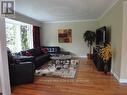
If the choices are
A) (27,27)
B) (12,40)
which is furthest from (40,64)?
(27,27)

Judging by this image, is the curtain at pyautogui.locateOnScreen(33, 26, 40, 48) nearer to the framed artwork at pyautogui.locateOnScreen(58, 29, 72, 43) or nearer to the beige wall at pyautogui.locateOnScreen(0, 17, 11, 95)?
the framed artwork at pyautogui.locateOnScreen(58, 29, 72, 43)

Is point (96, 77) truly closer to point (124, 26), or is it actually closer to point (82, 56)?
point (124, 26)

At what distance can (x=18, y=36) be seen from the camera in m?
6.25

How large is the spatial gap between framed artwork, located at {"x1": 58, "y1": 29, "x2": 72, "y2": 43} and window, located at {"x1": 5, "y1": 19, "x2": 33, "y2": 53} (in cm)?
181

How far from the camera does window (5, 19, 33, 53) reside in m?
5.54

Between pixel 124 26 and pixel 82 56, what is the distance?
4700mm

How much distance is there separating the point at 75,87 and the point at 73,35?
493 centimetres

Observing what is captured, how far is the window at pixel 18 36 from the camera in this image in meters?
5.54

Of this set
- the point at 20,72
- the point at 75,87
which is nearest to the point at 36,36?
the point at 20,72

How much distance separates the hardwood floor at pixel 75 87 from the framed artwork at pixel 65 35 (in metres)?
4.16

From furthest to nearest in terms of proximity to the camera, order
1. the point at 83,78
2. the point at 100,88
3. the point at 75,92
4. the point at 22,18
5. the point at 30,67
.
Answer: the point at 22,18, the point at 83,78, the point at 30,67, the point at 100,88, the point at 75,92

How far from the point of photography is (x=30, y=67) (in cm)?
357

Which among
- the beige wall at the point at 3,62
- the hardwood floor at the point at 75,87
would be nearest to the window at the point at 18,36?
the hardwood floor at the point at 75,87

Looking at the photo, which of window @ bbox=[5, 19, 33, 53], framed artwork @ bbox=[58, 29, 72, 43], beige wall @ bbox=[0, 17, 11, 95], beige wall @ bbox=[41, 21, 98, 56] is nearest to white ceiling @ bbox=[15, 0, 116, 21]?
window @ bbox=[5, 19, 33, 53]
